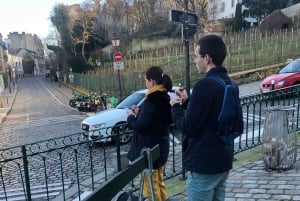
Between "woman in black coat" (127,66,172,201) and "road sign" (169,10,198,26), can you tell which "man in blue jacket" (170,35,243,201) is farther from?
"road sign" (169,10,198,26)

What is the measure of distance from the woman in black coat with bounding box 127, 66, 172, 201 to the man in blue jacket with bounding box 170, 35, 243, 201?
0.89 metres

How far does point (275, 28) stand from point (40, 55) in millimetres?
115195

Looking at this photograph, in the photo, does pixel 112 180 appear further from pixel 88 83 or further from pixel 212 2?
pixel 212 2

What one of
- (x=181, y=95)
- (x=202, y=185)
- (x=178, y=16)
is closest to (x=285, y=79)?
(x=178, y=16)

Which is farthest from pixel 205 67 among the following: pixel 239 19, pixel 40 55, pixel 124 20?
pixel 40 55

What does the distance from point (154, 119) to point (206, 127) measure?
A: 1.19m

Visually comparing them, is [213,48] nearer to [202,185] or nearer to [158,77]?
[202,185]

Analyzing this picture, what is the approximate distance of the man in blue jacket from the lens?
7.86 feet

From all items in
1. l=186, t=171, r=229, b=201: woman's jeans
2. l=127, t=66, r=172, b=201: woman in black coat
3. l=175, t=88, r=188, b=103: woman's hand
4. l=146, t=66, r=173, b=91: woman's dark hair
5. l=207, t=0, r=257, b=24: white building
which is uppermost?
l=207, t=0, r=257, b=24: white building

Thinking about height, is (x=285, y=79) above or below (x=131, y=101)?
above

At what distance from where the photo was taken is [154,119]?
3.59 m

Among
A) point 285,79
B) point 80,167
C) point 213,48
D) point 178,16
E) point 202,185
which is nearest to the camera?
point 213,48

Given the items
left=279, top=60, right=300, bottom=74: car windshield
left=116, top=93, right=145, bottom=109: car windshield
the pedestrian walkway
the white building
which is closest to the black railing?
the pedestrian walkway

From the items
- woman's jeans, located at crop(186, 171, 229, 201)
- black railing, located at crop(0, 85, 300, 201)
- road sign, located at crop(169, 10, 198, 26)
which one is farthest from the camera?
black railing, located at crop(0, 85, 300, 201)
